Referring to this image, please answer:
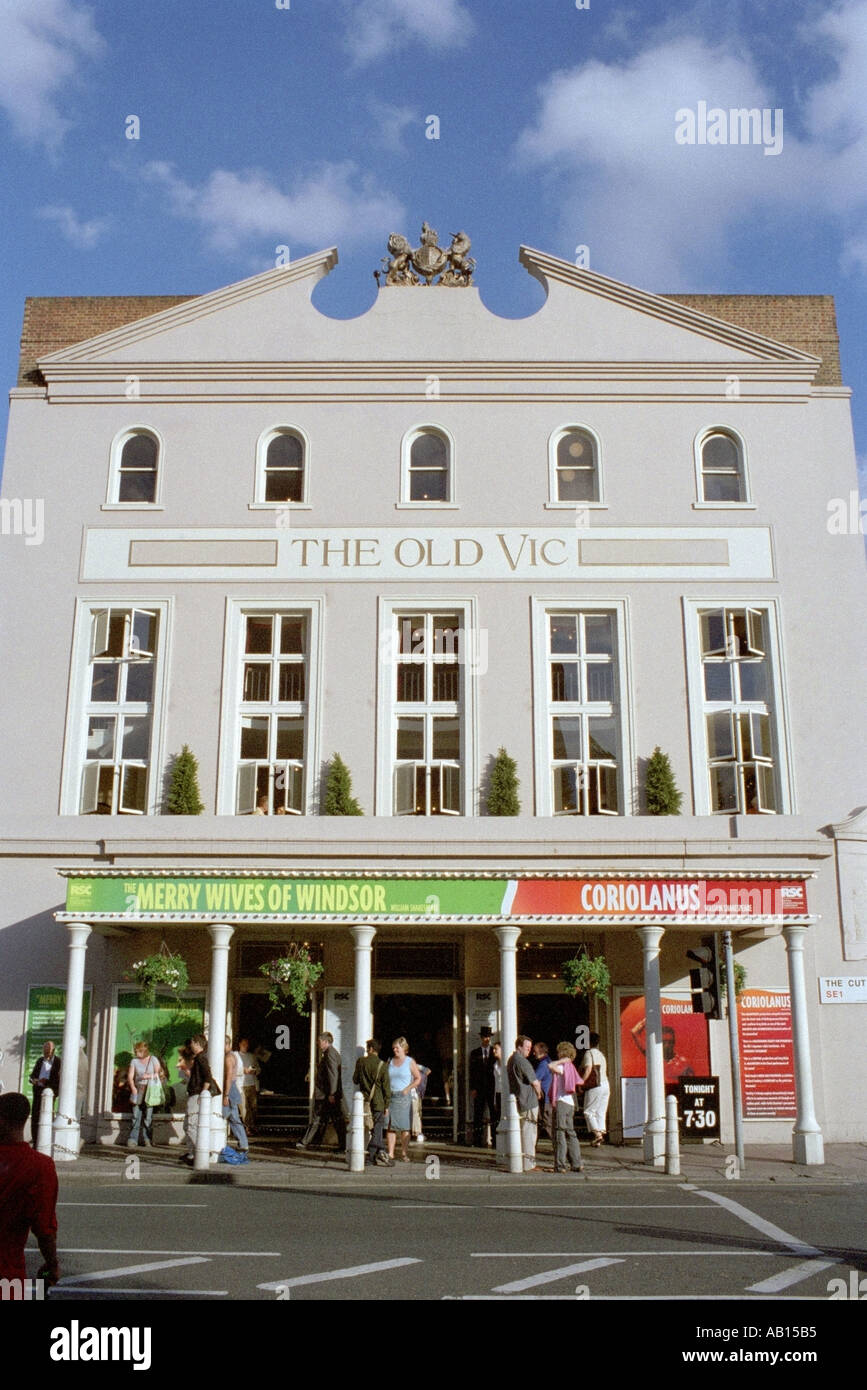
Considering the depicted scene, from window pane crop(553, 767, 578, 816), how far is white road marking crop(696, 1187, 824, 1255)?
25.3 ft

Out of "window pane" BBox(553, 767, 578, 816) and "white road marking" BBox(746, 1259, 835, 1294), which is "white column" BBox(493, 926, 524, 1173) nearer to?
"window pane" BBox(553, 767, 578, 816)

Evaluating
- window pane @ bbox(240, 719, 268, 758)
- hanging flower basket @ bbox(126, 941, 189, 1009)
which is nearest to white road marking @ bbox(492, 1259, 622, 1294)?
hanging flower basket @ bbox(126, 941, 189, 1009)

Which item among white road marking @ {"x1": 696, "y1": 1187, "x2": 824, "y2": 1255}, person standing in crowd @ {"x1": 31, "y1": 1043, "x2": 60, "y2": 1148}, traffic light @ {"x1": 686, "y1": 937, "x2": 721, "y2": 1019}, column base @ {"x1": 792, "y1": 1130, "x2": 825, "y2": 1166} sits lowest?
white road marking @ {"x1": 696, "y1": 1187, "x2": 824, "y2": 1255}

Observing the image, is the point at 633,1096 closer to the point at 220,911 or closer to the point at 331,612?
the point at 220,911

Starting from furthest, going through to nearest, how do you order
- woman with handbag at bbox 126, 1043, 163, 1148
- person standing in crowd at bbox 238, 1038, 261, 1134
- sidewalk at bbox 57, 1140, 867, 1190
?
person standing in crowd at bbox 238, 1038, 261, 1134 < woman with handbag at bbox 126, 1043, 163, 1148 < sidewalk at bbox 57, 1140, 867, 1190

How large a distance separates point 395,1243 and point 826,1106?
12119mm

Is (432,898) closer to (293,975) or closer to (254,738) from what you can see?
(293,975)

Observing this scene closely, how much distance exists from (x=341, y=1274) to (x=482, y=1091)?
1044 cm

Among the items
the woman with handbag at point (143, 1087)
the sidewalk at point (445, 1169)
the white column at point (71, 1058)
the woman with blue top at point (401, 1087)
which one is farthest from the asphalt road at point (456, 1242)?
the woman with handbag at point (143, 1087)

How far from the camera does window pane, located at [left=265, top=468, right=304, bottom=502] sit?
23375 millimetres

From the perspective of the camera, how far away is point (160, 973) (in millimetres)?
19281

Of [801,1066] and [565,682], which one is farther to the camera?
[565,682]

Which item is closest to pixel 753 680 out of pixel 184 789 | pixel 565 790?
pixel 565 790

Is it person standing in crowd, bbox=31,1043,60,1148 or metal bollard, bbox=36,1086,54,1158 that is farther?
person standing in crowd, bbox=31,1043,60,1148
